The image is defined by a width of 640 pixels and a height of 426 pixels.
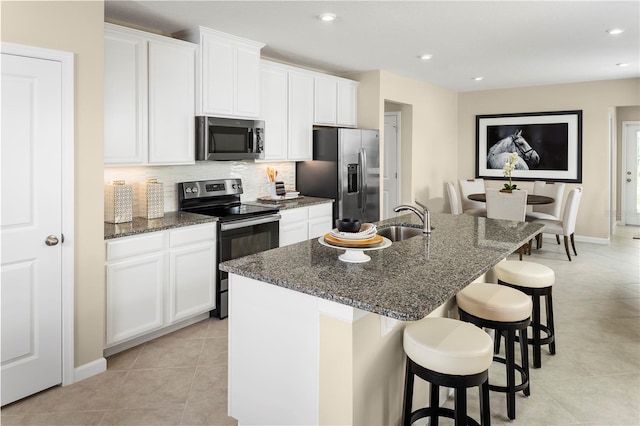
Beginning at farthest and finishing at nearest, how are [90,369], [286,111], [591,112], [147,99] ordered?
[591,112] → [286,111] → [147,99] → [90,369]

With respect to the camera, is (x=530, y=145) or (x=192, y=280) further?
(x=530, y=145)

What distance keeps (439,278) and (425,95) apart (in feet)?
18.3

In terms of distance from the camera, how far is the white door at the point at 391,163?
6.95 meters

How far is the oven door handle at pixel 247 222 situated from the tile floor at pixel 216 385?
81 centimetres

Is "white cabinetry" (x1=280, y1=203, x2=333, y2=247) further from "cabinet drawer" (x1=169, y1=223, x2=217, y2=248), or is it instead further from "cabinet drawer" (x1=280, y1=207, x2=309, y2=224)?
"cabinet drawer" (x1=169, y1=223, x2=217, y2=248)

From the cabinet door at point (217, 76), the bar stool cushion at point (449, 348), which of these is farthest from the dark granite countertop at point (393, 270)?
the cabinet door at point (217, 76)

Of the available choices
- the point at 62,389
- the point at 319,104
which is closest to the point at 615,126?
the point at 319,104

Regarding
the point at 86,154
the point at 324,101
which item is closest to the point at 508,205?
the point at 324,101

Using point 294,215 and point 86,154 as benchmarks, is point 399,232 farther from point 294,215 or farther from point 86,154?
point 86,154

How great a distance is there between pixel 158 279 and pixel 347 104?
3.45 m

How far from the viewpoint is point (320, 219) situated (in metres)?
4.96

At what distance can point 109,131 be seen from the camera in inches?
129

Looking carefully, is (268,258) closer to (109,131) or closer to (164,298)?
(164,298)

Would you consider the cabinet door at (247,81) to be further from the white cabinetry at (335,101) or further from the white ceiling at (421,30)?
the white cabinetry at (335,101)
